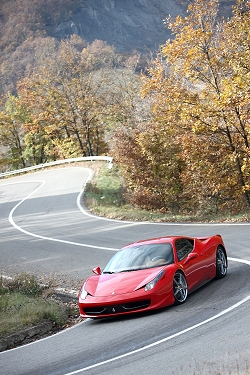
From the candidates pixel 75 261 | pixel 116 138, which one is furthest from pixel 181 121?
pixel 116 138

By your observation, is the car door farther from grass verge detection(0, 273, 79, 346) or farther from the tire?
grass verge detection(0, 273, 79, 346)

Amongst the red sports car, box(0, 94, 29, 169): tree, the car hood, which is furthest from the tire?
box(0, 94, 29, 169): tree

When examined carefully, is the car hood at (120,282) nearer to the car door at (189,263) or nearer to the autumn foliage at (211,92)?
the car door at (189,263)

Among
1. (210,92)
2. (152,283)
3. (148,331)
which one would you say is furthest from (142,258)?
(210,92)

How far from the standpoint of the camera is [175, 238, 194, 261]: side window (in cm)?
1088

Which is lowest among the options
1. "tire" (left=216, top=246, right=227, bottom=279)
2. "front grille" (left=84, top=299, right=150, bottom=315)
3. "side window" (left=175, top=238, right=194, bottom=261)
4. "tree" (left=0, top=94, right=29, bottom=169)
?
"front grille" (left=84, top=299, right=150, bottom=315)

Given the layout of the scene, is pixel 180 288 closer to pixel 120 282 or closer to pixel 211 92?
pixel 120 282

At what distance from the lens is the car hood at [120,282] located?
32.1 ft

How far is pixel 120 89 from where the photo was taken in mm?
57969

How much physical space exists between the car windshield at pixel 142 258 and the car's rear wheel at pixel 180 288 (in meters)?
0.40

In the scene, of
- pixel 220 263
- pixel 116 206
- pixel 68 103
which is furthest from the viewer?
pixel 68 103

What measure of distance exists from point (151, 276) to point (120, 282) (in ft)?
1.91

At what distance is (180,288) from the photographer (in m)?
10.1

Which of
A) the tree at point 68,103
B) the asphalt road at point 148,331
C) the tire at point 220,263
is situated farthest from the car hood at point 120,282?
the tree at point 68,103
